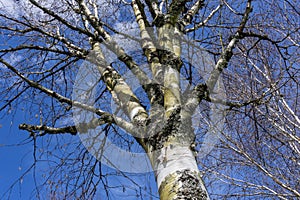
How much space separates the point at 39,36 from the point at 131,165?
1.66 metres

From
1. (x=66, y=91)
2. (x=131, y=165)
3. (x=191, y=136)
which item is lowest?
(x=191, y=136)

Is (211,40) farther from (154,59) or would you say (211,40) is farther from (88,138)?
(88,138)

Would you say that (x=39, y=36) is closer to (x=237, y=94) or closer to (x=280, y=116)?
(x=237, y=94)

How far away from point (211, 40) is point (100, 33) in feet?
4.31

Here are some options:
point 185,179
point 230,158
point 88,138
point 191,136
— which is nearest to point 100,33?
point 88,138

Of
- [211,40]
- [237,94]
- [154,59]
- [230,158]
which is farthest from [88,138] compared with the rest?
[237,94]

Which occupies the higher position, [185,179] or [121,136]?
[121,136]

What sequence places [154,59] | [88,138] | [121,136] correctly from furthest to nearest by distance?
[121,136]
[88,138]
[154,59]

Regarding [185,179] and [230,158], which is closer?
[185,179]

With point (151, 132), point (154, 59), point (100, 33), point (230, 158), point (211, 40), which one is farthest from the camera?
point (230, 158)

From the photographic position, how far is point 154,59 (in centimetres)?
247

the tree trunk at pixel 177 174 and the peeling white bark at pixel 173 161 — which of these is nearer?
the tree trunk at pixel 177 174

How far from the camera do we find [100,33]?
2.85 metres

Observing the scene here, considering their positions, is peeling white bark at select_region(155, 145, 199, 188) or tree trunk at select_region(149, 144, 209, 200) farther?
peeling white bark at select_region(155, 145, 199, 188)
